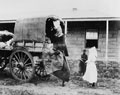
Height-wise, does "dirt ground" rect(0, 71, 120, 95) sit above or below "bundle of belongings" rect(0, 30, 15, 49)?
below

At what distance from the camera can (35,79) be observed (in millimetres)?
6652

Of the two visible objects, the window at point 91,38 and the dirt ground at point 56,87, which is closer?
the dirt ground at point 56,87

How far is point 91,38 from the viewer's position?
30.1 ft

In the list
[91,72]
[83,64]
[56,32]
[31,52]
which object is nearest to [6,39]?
[31,52]

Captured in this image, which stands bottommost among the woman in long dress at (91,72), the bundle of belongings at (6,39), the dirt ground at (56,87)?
the dirt ground at (56,87)

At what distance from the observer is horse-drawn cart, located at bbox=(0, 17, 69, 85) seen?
6.13 metres

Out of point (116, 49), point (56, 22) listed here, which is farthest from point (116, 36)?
point (56, 22)

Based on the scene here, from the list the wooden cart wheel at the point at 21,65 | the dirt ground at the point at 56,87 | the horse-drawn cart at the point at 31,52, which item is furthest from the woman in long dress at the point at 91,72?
the wooden cart wheel at the point at 21,65

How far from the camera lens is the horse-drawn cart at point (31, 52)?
20.1 ft

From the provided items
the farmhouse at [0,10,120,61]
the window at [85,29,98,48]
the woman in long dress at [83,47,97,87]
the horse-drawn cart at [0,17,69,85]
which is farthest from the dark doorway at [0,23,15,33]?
the woman in long dress at [83,47,97,87]

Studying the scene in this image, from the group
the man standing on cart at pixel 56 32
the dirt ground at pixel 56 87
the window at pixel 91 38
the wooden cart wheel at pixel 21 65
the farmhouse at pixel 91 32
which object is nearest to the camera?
the dirt ground at pixel 56 87

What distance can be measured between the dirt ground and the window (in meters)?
2.46

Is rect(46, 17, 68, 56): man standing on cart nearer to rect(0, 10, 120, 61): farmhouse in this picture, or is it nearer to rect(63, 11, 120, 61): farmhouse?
rect(0, 10, 120, 61): farmhouse

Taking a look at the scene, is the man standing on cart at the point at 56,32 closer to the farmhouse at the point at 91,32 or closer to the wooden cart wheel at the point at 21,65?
the wooden cart wheel at the point at 21,65
